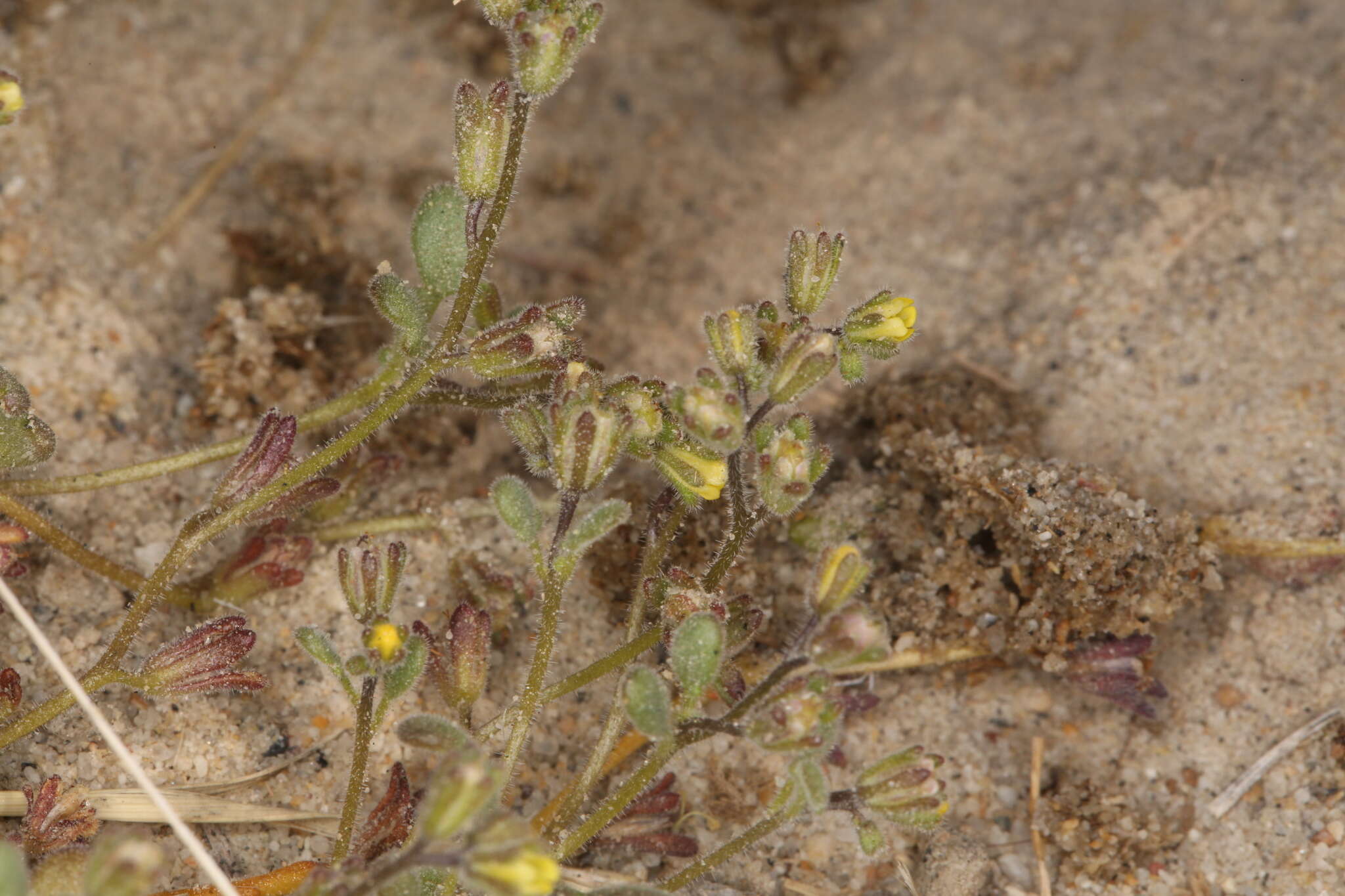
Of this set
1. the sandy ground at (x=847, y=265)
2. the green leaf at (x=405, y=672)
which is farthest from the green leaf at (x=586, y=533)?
the sandy ground at (x=847, y=265)

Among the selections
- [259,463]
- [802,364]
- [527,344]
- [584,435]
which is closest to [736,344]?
[802,364]

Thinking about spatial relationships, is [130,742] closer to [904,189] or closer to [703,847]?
[703,847]

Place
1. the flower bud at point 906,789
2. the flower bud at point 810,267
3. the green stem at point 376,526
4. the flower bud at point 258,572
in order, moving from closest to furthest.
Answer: the flower bud at point 906,789 → the flower bud at point 810,267 → the flower bud at point 258,572 → the green stem at point 376,526

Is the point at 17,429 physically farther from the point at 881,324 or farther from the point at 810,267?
the point at 881,324

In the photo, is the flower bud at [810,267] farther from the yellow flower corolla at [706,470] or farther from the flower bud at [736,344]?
the yellow flower corolla at [706,470]

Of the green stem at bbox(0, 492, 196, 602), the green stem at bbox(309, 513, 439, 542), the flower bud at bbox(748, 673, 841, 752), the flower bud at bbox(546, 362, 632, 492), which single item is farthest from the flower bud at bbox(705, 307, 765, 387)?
the green stem at bbox(0, 492, 196, 602)

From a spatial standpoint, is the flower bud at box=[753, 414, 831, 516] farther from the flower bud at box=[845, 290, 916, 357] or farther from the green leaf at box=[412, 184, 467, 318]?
the green leaf at box=[412, 184, 467, 318]
